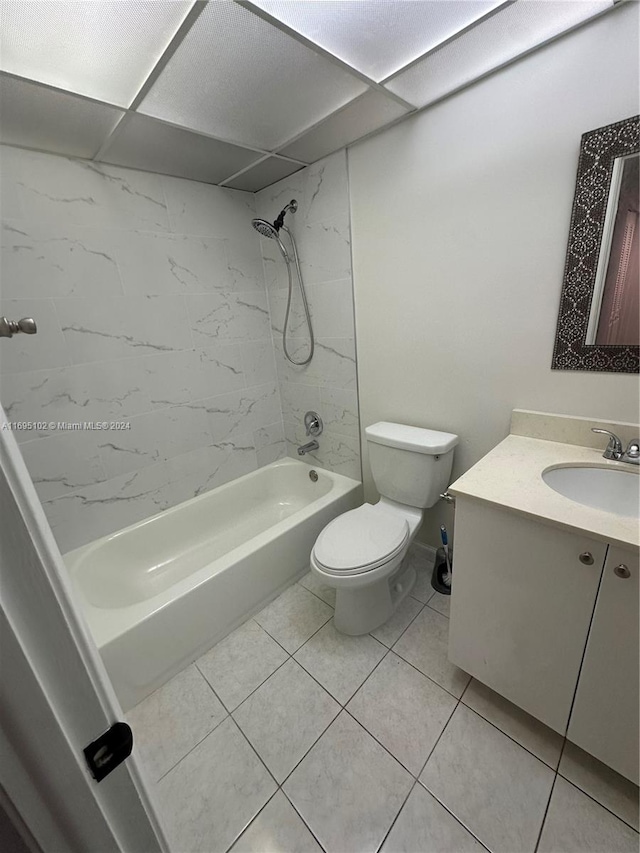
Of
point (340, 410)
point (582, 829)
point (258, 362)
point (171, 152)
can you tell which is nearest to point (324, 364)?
point (340, 410)

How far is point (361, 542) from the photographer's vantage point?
1.46m

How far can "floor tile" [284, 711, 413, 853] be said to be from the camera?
960mm

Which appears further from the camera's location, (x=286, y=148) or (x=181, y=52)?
Result: (x=286, y=148)

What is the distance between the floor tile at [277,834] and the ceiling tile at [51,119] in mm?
2274

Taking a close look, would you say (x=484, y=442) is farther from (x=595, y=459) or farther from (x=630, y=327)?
(x=630, y=327)

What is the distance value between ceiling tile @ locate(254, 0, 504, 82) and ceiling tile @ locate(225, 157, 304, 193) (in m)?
0.70

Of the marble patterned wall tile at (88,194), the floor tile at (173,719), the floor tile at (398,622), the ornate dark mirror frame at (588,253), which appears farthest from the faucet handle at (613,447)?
the marble patterned wall tile at (88,194)

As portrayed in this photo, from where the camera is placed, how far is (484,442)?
1.54 meters

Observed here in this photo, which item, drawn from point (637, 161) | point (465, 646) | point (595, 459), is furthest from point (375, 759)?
point (637, 161)

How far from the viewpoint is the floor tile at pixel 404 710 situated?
3.71ft

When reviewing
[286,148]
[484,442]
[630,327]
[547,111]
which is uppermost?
[286,148]

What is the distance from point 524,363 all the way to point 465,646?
1.05 m

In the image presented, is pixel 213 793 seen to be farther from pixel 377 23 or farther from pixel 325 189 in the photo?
pixel 325 189

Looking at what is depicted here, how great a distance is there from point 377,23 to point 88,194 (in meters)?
1.31
